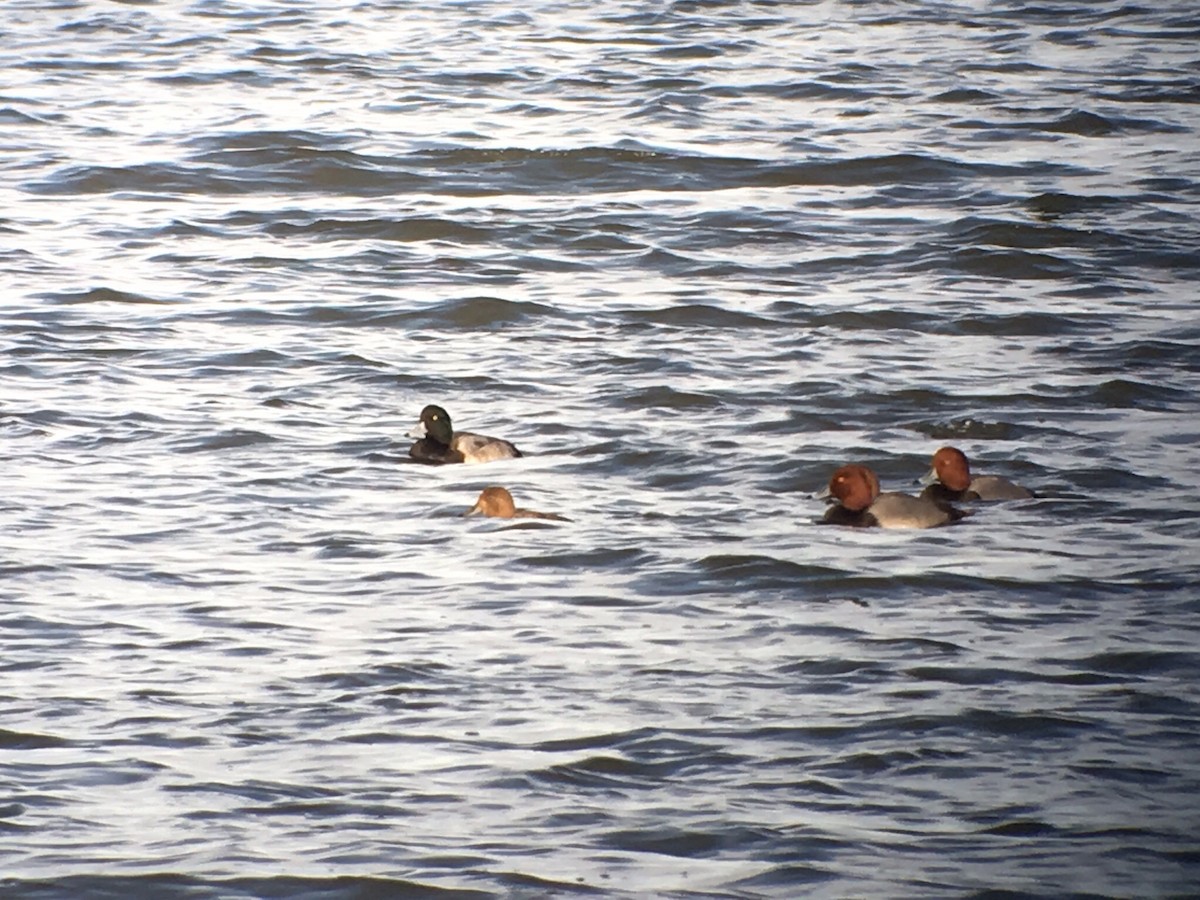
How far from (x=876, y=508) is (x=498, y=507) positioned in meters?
1.76

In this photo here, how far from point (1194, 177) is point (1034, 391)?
7.14 metres

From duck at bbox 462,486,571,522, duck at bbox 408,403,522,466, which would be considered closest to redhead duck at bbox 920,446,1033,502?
duck at bbox 462,486,571,522

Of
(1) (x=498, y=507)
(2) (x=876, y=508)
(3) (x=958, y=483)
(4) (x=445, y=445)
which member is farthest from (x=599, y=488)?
(3) (x=958, y=483)

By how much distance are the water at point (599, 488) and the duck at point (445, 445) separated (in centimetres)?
12

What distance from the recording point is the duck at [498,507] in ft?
33.0

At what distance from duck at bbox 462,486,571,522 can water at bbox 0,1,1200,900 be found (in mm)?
84

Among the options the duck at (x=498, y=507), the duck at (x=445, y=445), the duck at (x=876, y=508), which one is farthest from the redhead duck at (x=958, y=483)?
the duck at (x=445, y=445)

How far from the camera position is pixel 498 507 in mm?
10086

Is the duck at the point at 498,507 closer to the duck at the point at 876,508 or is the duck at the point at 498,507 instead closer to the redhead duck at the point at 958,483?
the duck at the point at 876,508

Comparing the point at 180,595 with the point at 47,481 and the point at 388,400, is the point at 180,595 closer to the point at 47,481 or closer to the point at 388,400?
the point at 47,481

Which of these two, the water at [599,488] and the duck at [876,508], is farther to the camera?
the duck at [876,508]

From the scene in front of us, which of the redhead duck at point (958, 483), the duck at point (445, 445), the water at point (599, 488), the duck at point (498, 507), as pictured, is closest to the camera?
the water at point (599, 488)

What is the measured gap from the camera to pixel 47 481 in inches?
430

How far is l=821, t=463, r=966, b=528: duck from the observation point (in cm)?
1013
